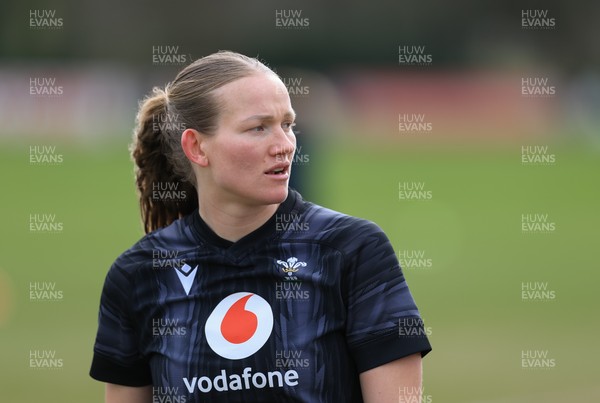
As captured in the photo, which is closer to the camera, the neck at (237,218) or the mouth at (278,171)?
the mouth at (278,171)

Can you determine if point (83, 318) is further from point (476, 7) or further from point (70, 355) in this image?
point (476, 7)

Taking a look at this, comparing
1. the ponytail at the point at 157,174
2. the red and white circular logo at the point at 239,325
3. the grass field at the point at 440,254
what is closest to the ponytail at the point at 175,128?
the ponytail at the point at 157,174

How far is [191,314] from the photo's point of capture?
115 inches

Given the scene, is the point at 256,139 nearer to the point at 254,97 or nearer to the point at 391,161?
the point at 254,97

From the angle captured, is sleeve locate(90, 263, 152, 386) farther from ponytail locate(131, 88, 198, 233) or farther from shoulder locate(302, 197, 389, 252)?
shoulder locate(302, 197, 389, 252)

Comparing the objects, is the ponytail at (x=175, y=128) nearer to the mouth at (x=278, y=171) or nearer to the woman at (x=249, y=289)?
the woman at (x=249, y=289)

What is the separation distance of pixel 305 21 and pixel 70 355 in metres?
23.9

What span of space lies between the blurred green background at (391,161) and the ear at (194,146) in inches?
196

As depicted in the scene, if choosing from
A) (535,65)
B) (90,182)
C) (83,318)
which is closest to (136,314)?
(83,318)

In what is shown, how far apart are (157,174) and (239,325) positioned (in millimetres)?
742

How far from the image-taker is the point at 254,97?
287 cm

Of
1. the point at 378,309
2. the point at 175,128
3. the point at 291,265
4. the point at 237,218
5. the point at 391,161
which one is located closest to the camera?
the point at 378,309

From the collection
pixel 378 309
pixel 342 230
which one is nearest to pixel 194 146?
pixel 342 230

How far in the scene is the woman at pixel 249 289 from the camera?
2777 mm
